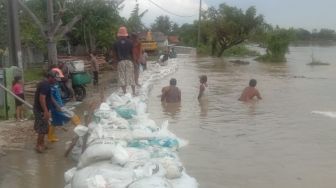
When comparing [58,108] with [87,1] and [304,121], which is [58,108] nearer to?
[304,121]

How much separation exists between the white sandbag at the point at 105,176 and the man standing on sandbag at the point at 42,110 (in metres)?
2.42

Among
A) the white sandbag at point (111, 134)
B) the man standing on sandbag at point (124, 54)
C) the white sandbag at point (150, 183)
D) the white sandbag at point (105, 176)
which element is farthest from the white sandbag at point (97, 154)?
the man standing on sandbag at point (124, 54)

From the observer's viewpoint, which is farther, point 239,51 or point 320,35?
point 320,35

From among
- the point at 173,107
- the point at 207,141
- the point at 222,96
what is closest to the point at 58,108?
the point at 207,141

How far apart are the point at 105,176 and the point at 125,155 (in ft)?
2.36

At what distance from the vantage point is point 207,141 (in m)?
7.73

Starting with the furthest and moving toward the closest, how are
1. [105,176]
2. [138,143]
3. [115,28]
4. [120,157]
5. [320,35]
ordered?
1. [320,35]
2. [115,28]
3. [138,143]
4. [120,157]
5. [105,176]

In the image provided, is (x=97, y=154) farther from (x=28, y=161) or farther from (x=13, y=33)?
(x=13, y=33)

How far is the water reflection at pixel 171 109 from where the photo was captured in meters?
10.5

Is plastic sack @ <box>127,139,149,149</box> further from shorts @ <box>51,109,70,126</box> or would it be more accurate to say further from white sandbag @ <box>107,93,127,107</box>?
white sandbag @ <box>107,93,127,107</box>

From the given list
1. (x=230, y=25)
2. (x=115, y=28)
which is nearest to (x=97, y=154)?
(x=115, y=28)

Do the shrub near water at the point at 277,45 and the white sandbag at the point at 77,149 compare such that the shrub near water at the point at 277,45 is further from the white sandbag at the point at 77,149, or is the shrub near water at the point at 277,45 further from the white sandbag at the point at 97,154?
the white sandbag at the point at 97,154

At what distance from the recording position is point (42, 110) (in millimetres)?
6832

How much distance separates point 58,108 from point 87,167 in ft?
8.43
